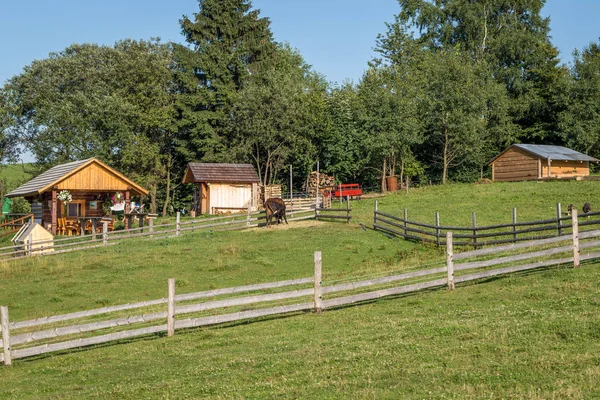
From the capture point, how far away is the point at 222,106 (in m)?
61.7

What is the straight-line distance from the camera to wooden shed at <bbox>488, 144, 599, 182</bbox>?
177 ft

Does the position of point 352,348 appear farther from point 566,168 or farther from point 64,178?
point 566,168

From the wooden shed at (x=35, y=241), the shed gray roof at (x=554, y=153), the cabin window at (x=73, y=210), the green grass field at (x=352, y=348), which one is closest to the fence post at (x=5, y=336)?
the green grass field at (x=352, y=348)

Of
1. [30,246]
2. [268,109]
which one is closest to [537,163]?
[268,109]

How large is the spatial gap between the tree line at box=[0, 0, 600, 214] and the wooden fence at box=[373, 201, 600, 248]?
78.5ft

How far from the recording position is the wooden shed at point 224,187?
51531 millimetres

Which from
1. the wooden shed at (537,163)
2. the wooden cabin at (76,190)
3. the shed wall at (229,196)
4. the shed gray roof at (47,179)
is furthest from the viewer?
the wooden shed at (537,163)

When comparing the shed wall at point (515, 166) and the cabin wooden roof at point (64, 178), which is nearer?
the cabin wooden roof at point (64, 178)

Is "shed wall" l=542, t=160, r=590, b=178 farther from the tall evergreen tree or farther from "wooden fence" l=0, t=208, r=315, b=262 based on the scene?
the tall evergreen tree

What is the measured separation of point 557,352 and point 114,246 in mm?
25689

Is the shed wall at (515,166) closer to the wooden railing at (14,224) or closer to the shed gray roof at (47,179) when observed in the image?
the shed gray roof at (47,179)

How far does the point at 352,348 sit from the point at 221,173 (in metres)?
41.1

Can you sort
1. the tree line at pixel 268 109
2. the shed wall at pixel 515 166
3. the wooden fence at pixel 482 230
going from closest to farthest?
the wooden fence at pixel 482 230 → the shed wall at pixel 515 166 → the tree line at pixel 268 109

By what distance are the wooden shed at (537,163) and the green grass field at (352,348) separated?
108ft
